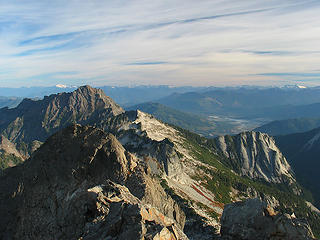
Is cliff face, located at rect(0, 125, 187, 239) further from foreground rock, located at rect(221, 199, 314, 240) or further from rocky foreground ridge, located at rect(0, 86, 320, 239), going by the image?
foreground rock, located at rect(221, 199, 314, 240)

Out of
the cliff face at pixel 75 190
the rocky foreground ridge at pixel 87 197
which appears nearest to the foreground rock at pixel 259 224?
the rocky foreground ridge at pixel 87 197

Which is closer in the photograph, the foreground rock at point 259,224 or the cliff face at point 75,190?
the foreground rock at point 259,224

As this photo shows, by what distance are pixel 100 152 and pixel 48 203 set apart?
12.9 m

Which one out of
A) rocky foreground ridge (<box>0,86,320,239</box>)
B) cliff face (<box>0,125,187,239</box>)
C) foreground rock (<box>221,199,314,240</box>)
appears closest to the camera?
foreground rock (<box>221,199,314,240</box>)

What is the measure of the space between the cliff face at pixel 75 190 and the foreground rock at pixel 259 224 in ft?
23.3

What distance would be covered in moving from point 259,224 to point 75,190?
29.1m

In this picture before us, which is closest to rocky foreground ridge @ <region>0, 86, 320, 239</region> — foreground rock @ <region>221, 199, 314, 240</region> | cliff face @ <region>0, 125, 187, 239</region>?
cliff face @ <region>0, 125, 187, 239</region>

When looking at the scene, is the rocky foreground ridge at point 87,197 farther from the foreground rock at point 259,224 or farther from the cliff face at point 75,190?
the foreground rock at point 259,224

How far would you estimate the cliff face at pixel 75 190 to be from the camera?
2814 centimetres

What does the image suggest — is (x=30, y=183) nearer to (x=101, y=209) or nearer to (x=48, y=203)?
(x=48, y=203)

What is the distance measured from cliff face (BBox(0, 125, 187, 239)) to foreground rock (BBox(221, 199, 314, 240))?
711 centimetres

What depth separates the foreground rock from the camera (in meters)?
21.3

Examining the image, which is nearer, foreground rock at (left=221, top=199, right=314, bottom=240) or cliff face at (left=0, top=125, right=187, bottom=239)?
foreground rock at (left=221, top=199, right=314, bottom=240)

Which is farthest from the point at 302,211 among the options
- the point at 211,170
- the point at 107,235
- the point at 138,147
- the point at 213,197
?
the point at 107,235
